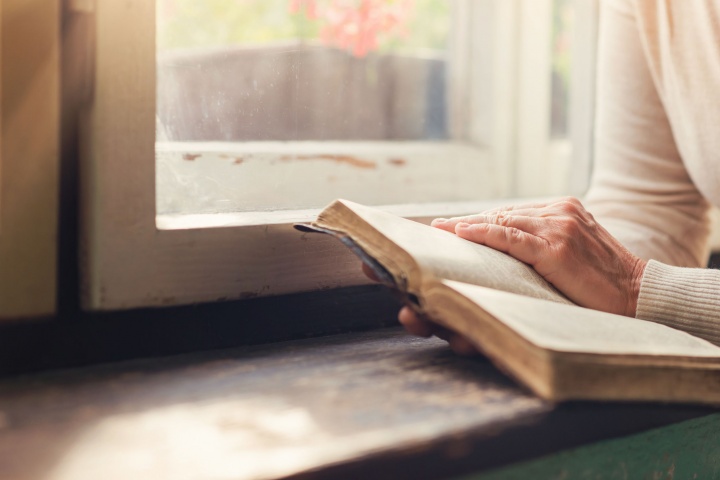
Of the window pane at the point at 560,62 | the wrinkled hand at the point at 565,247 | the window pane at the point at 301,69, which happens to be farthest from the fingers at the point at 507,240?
the window pane at the point at 560,62

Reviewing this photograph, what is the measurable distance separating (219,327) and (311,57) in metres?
1.29

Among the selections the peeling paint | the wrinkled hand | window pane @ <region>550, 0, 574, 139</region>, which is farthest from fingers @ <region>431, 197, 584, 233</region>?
window pane @ <region>550, 0, 574, 139</region>

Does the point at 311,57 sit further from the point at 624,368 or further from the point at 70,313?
the point at 624,368

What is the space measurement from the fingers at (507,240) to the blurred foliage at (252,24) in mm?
397

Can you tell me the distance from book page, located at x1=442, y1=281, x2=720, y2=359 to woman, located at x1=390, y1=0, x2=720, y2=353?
0.37ft

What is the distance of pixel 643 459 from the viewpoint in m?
0.62

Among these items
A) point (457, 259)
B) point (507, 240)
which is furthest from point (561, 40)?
point (457, 259)

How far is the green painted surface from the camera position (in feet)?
1.80

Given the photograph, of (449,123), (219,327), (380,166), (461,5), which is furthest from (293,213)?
(461,5)

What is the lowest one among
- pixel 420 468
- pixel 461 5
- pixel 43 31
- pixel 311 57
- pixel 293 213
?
pixel 420 468

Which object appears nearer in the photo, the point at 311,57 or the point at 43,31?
the point at 43,31

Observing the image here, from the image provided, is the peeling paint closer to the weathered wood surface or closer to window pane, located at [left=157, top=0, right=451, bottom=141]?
window pane, located at [left=157, top=0, right=451, bottom=141]

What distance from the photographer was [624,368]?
1.77 feet

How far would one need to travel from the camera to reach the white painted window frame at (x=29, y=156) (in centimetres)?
59
